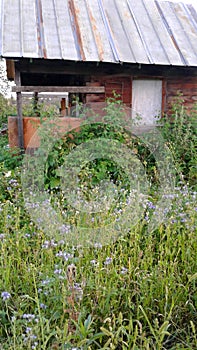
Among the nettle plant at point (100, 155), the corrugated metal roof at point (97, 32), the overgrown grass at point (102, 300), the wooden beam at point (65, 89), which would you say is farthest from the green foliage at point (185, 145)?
the overgrown grass at point (102, 300)

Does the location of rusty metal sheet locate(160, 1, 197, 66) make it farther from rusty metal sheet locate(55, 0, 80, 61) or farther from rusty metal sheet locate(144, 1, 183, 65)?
rusty metal sheet locate(55, 0, 80, 61)

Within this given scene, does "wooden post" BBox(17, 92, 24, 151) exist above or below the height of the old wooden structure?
below

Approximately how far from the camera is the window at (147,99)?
6195 millimetres

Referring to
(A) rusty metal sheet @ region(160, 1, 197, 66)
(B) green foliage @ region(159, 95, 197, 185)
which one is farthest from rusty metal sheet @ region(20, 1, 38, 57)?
(A) rusty metal sheet @ region(160, 1, 197, 66)

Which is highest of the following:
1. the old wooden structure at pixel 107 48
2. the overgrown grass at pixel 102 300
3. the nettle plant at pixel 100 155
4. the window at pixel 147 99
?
the old wooden structure at pixel 107 48

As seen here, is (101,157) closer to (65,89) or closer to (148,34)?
(65,89)

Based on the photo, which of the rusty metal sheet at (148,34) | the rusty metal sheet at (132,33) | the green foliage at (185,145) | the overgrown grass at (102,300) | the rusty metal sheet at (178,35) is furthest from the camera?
the rusty metal sheet at (178,35)

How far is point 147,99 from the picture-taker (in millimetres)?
6305

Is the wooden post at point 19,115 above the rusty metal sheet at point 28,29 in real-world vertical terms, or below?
below

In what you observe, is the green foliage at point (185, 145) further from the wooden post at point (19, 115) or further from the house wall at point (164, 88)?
the wooden post at point (19, 115)

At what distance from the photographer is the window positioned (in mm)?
6195

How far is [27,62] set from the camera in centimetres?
538

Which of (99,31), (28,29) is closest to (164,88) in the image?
(99,31)

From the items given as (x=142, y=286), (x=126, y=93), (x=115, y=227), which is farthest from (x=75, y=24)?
(x=142, y=286)
